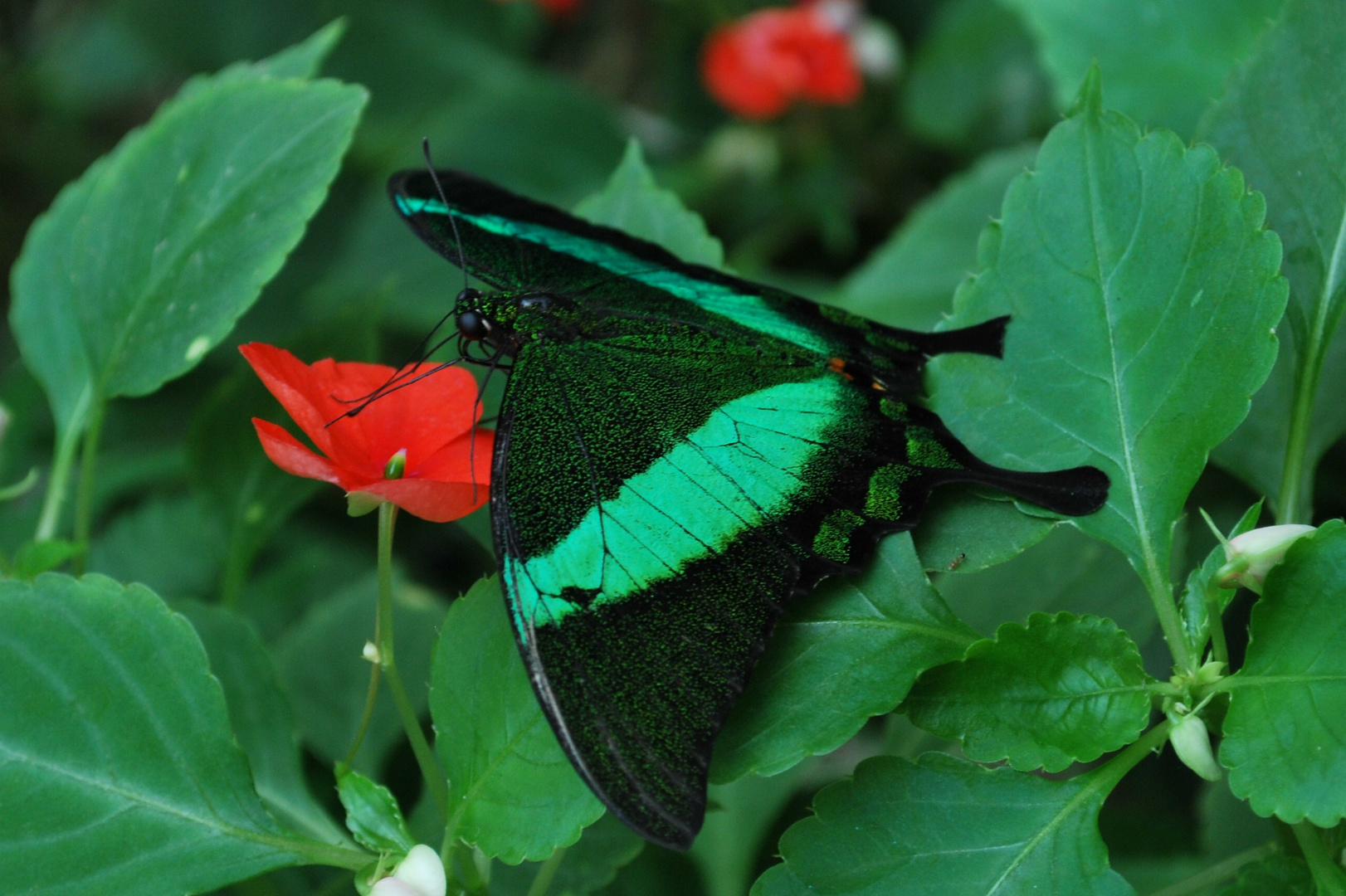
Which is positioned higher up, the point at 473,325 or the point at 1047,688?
the point at 473,325

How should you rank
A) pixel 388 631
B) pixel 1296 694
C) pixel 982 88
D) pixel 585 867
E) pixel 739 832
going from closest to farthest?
1. pixel 1296 694
2. pixel 388 631
3. pixel 585 867
4. pixel 739 832
5. pixel 982 88

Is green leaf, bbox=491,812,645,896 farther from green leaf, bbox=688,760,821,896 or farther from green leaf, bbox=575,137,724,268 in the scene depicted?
green leaf, bbox=575,137,724,268

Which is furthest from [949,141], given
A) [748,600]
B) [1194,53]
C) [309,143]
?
[748,600]

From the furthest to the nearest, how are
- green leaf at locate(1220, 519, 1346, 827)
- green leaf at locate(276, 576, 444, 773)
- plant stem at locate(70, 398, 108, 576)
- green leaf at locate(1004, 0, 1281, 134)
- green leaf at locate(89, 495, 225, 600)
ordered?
green leaf at locate(89, 495, 225, 600) → green leaf at locate(1004, 0, 1281, 134) → green leaf at locate(276, 576, 444, 773) → plant stem at locate(70, 398, 108, 576) → green leaf at locate(1220, 519, 1346, 827)

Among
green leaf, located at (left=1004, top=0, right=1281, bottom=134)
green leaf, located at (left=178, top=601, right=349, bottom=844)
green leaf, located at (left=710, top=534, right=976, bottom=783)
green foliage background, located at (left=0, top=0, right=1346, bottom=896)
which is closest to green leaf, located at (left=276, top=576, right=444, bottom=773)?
green foliage background, located at (left=0, top=0, right=1346, bottom=896)

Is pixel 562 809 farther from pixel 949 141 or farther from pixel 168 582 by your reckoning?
pixel 949 141

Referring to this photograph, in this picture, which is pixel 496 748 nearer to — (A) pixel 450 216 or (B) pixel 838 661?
(B) pixel 838 661

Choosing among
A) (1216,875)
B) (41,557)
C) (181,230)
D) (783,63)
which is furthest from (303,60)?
(783,63)
